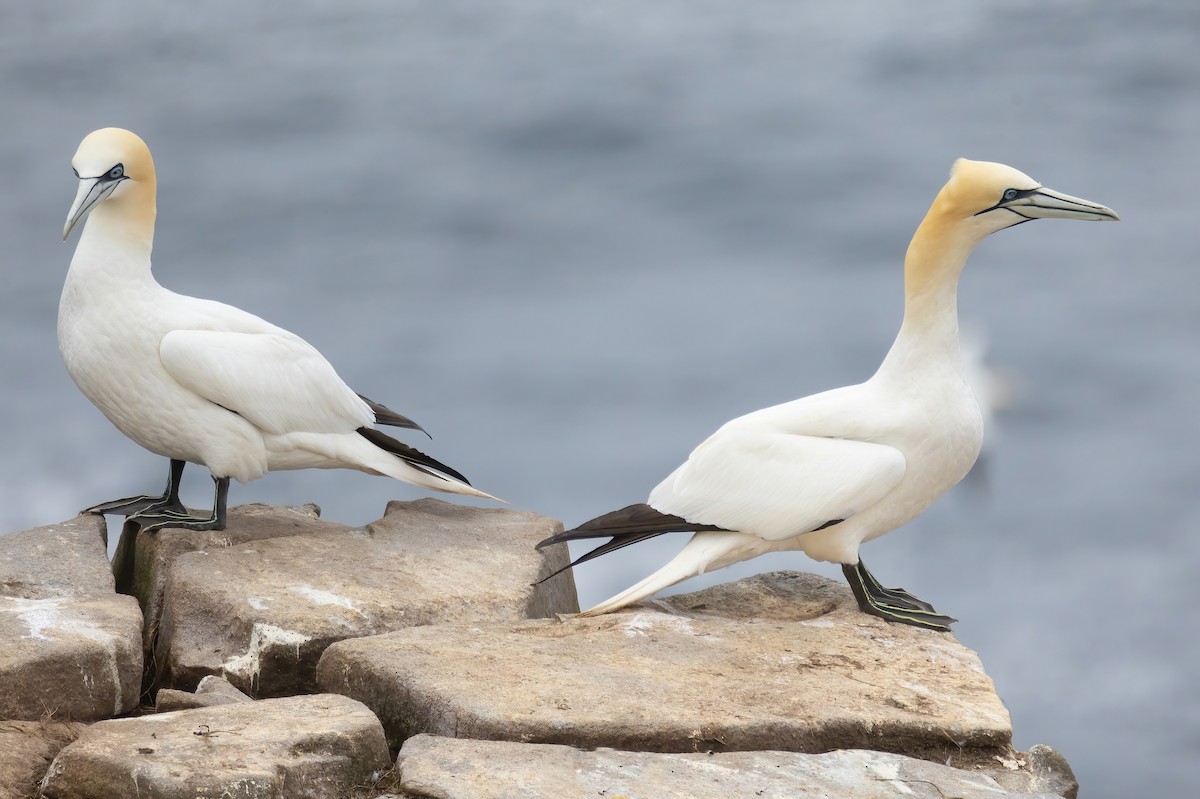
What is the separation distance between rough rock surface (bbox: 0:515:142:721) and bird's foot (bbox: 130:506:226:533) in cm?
56

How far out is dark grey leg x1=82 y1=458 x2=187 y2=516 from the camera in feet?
17.8

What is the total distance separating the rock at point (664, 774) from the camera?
10.9 feet

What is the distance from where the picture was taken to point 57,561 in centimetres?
479

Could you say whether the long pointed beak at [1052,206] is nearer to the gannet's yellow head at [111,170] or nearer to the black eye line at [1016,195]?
the black eye line at [1016,195]

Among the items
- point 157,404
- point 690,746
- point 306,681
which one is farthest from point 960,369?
point 157,404

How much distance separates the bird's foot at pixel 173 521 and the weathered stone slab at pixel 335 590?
29 cm

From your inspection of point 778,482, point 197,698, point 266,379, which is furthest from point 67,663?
point 778,482

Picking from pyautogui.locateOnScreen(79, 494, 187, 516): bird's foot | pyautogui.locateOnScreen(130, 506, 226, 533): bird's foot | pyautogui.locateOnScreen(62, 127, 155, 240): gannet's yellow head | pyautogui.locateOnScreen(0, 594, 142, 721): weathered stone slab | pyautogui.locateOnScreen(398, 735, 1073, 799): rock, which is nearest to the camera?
Result: pyautogui.locateOnScreen(398, 735, 1073, 799): rock

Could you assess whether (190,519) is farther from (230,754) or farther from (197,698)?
(230,754)

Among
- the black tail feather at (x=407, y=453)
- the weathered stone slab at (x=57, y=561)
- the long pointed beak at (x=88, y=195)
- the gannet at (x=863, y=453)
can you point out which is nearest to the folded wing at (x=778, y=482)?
the gannet at (x=863, y=453)

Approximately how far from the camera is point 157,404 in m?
Result: 5.13

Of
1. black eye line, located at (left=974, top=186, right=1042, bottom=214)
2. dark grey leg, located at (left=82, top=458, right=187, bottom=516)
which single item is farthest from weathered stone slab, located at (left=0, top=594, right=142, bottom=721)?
black eye line, located at (left=974, top=186, right=1042, bottom=214)

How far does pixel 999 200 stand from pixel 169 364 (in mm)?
2746

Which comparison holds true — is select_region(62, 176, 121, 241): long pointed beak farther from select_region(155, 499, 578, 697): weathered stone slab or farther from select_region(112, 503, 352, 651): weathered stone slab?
select_region(155, 499, 578, 697): weathered stone slab
